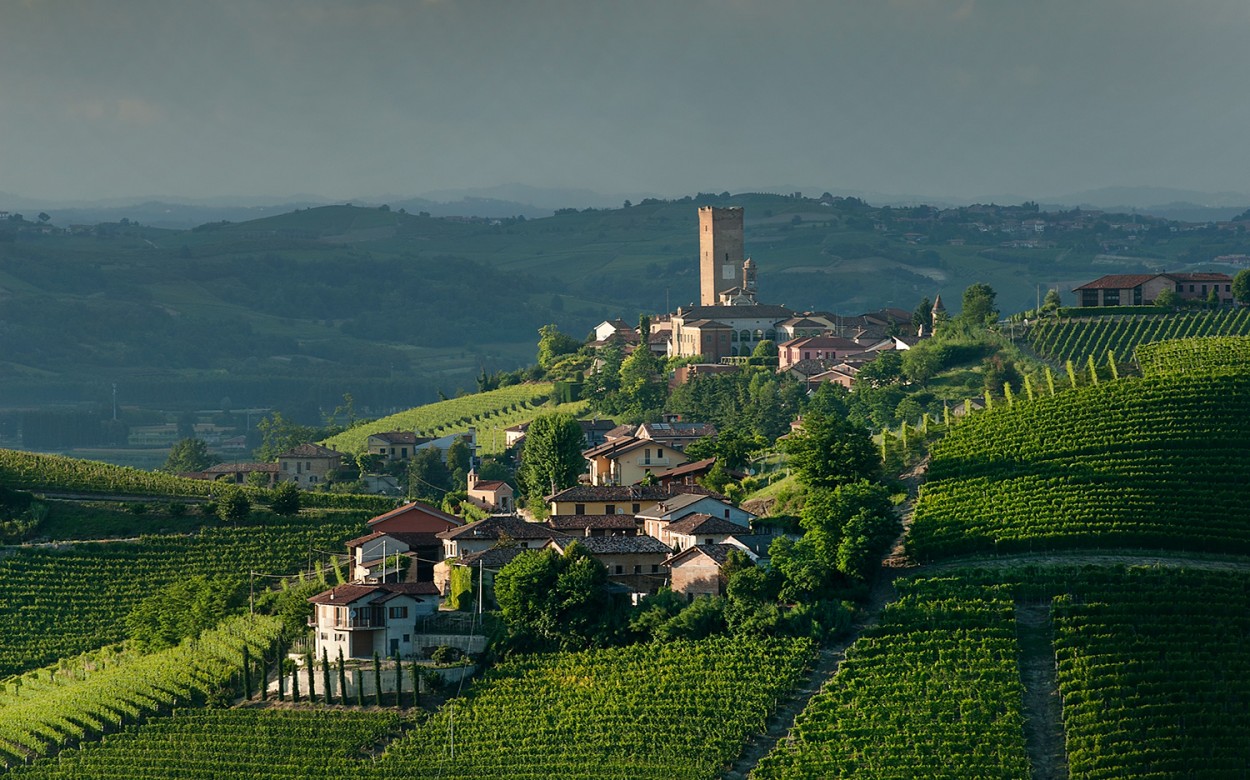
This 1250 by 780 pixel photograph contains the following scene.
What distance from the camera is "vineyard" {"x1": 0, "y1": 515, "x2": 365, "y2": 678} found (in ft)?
210

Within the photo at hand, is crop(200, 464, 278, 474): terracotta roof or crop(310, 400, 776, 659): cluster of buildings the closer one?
crop(310, 400, 776, 659): cluster of buildings

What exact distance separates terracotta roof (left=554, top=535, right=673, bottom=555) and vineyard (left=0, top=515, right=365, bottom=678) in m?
10.9

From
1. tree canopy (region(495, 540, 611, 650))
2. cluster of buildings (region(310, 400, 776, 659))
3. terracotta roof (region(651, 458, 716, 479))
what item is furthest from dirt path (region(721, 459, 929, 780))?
terracotta roof (region(651, 458, 716, 479))

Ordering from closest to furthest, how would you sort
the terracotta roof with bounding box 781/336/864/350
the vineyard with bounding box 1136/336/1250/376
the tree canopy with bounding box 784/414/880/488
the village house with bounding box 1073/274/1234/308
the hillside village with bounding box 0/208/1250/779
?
the hillside village with bounding box 0/208/1250/779 → the tree canopy with bounding box 784/414/880/488 → the vineyard with bounding box 1136/336/1250/376 → the village house with bounding box 1073/274/1234/308 → the terracotta roof with bounding box 781/336/864/350

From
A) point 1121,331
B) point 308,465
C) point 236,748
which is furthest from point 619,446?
point 308,465


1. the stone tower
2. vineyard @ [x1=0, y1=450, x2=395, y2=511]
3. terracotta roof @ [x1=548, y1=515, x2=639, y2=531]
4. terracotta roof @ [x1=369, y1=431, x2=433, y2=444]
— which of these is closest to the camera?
terracotta roof @ [x1=548, y1=515, x2=639, y2=531]

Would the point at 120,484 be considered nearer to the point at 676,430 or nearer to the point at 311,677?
the point at 311,677

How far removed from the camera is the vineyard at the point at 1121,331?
92375 millimetres

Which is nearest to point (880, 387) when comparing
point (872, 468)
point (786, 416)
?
point (786, 416)

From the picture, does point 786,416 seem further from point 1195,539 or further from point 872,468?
point 1195,539

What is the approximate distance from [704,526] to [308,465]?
149ft

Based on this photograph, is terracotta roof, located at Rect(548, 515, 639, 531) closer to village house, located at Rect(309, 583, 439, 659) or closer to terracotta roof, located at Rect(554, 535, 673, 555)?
terracotta roof, located at Rect(554, 535, 673, 555)

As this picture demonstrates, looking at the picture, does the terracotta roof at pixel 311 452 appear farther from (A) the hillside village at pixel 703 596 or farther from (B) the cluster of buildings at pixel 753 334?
(A) the hillside village at pixel 703 596

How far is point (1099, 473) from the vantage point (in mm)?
61938
